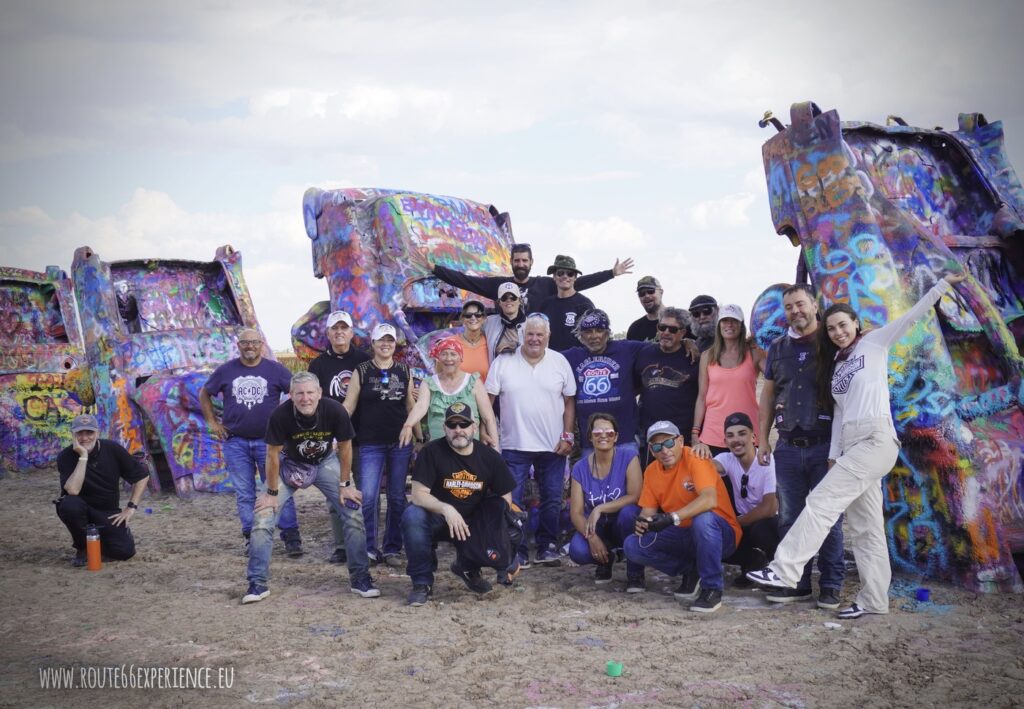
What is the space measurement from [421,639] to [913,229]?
160 inches

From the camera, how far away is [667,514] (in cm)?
548

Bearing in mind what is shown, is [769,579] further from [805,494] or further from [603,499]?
[603,499]

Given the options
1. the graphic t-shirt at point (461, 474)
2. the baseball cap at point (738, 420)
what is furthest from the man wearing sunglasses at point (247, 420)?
the baseball cap at point (738, 420)

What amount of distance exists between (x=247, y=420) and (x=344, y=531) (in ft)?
5.91

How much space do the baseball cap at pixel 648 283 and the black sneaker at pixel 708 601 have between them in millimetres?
2645

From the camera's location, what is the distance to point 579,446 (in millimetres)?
7340

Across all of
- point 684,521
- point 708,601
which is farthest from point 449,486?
point 708,601

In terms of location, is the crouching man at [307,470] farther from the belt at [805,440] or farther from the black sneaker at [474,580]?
the belt at [805,440]

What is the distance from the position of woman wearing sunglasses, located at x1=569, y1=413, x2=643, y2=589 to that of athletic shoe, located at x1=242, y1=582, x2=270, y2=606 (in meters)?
2.02

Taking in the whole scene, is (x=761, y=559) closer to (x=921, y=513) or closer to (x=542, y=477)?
(x=921, y=513)

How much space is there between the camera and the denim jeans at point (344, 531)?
19.1ft

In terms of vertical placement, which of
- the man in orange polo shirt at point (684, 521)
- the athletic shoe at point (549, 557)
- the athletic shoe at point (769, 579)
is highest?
the man in orange polo shirt at point (684, 521)

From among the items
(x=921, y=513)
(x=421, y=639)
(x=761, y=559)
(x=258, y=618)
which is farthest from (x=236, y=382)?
(x=921, y=513)

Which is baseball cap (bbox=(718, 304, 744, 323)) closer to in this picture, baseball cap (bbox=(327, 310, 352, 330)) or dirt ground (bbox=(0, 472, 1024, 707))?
dirt ground (bbox=(0, 472, 1024, 707))
